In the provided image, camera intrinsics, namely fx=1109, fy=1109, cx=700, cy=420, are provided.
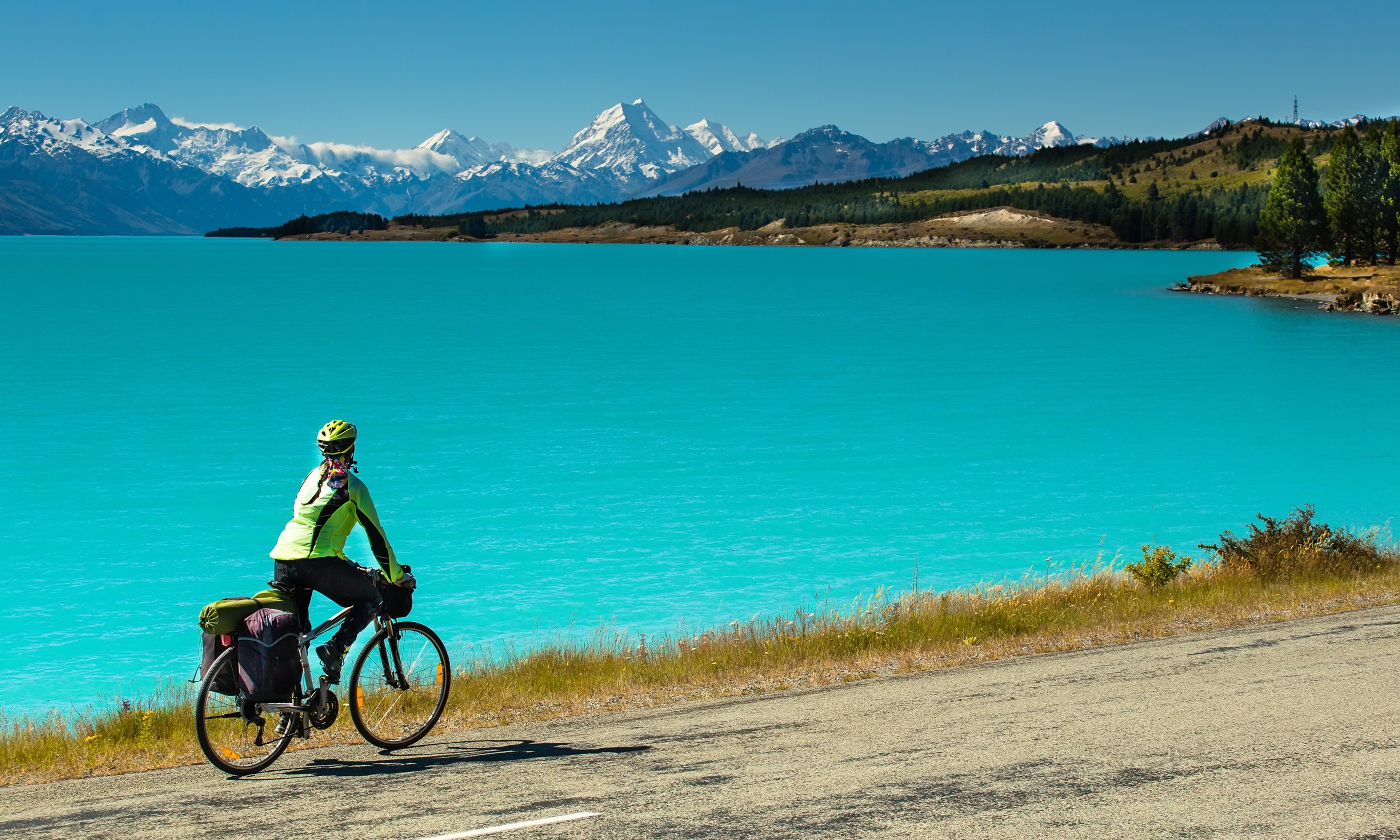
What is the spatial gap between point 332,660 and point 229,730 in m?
1.75

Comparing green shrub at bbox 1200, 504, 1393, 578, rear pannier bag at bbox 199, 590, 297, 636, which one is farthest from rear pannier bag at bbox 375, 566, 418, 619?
green shrub at bbox 1200, 504, 1393, 578

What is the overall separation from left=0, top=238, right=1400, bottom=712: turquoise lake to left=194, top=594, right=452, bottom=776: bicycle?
10884mm

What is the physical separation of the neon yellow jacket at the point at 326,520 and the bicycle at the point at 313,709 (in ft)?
2.04

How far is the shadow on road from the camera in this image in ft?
31.9

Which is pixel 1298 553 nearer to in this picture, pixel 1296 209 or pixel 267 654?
pixel 267 654

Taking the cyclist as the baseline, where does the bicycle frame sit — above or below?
below

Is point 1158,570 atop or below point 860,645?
below

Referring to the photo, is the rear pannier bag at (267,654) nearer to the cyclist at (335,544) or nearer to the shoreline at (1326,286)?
the cyclist at (335,544)

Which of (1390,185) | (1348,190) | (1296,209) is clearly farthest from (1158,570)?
(1296,209)

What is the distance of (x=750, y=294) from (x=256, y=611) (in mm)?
126709

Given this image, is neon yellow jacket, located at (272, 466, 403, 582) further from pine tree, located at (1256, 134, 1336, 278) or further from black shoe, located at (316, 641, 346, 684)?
pine tree, located at (1256, 134, 1336, 278)

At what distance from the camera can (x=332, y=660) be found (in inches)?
380

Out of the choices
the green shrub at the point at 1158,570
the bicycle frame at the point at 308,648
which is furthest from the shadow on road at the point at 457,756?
the green shrub at the point at 1158,570

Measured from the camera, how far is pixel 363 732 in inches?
396
